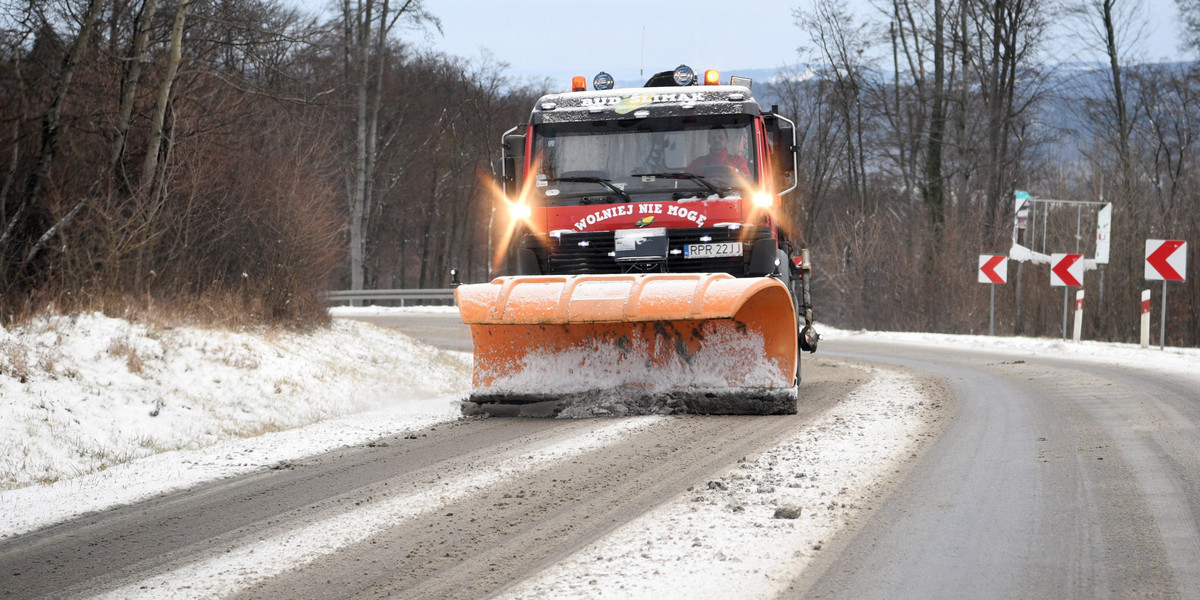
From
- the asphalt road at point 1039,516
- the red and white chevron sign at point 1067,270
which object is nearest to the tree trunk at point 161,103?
the asphalt road at point 1039,516

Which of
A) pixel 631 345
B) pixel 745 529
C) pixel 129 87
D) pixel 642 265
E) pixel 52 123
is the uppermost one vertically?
pixel 129 87

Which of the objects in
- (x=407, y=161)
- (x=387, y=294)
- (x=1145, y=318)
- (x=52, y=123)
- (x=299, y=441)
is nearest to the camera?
(x=299, y=441)

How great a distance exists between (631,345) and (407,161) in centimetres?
3477

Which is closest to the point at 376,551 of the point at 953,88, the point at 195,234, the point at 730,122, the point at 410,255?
A: the point at 730,122

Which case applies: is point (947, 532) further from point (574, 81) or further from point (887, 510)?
point (574, 81)

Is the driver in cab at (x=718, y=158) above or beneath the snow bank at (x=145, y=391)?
above

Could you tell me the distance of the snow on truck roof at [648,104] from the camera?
8.68 metres

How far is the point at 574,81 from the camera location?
32.0 feet

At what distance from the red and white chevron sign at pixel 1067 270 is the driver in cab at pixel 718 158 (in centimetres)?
1183

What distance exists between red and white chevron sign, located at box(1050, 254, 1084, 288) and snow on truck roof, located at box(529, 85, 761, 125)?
38.5ft

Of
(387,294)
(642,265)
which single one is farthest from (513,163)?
(387,294)

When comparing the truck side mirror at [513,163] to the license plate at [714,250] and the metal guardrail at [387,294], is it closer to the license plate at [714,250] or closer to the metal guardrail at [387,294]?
the license plate at [714,250]

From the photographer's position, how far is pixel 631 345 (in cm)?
818

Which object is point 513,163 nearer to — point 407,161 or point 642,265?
point 642,265
